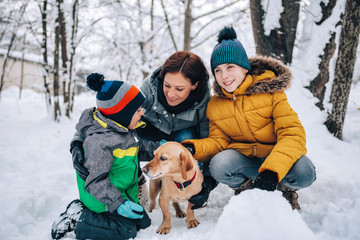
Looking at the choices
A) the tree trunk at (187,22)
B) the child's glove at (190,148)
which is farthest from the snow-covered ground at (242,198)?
the tree trunk at (187,22)

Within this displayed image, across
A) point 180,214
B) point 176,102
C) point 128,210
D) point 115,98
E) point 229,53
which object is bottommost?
point 180,214

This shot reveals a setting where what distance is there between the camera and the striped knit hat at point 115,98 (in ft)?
6.25

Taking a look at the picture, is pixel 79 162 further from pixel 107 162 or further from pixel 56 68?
pixel 56 68

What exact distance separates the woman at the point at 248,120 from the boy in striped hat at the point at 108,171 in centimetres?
61

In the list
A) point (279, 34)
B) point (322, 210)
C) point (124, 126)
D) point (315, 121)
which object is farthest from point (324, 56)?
point (124, 126)

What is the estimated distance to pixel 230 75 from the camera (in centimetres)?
209

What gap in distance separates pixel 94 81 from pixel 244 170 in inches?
62.7

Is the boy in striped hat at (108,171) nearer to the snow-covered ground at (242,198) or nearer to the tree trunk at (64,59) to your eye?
the snow-covered ground at (242,198)

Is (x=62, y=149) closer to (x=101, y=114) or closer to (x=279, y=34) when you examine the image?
(x=101, y=114)

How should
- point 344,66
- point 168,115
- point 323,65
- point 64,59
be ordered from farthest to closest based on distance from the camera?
point 64,59
point 323,65
point 344,66
point 168,115

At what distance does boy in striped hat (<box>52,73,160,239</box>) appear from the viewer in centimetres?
178

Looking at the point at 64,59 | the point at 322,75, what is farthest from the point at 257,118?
the point at 64,59

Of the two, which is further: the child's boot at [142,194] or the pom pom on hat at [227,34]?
the child's boot at [142,194]

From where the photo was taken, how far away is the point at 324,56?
137 inches
